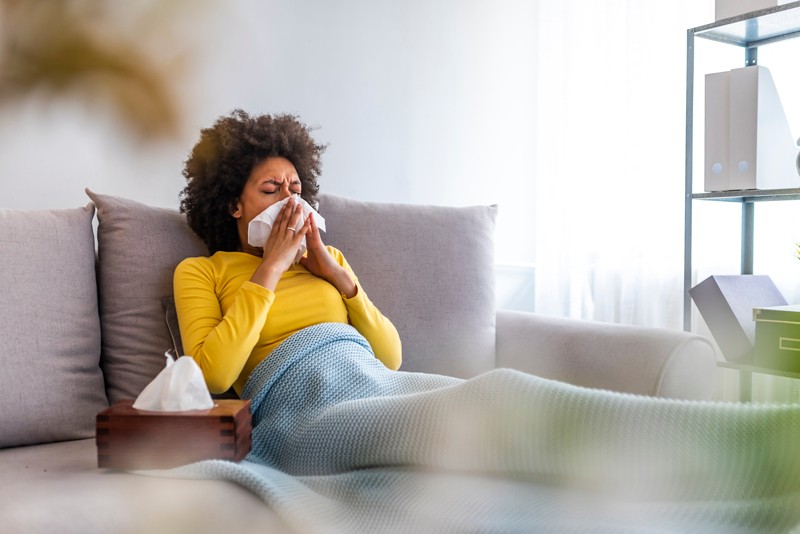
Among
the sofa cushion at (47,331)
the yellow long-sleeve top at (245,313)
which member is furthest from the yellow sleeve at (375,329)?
the sofa cushion at (47,331)

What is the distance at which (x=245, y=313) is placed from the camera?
1.19m

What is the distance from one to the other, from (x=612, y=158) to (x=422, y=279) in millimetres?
800

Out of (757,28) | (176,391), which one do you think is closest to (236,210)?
(176,391)

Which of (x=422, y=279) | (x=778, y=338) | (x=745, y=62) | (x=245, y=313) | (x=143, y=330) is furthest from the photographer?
(x=745, y=62)

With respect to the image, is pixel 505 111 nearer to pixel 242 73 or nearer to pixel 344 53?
pixel 344 53

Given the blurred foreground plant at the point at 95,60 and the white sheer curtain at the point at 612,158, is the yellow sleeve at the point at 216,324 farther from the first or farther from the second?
the white sheer curtain at the point at 612,158

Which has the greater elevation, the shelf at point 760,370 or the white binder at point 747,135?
the white binder at point 747,135

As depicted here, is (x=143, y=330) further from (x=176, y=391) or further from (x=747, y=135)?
(x=747, y=135)

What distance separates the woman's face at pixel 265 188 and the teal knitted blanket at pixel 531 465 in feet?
1.55

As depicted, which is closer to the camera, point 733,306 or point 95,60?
point 95,60

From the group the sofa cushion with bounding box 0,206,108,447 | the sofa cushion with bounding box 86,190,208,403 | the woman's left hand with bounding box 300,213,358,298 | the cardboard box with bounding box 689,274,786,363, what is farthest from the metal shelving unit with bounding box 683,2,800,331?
the sofa cushion with bounding box 0,206,108,447

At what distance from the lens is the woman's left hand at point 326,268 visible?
4.47ft

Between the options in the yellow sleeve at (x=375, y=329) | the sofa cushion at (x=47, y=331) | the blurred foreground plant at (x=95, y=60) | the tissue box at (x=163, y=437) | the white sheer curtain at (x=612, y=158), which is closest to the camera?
the blurred foreground plant at (x=95, y=60)

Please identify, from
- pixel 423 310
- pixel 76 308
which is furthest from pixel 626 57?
pixel 76 308
